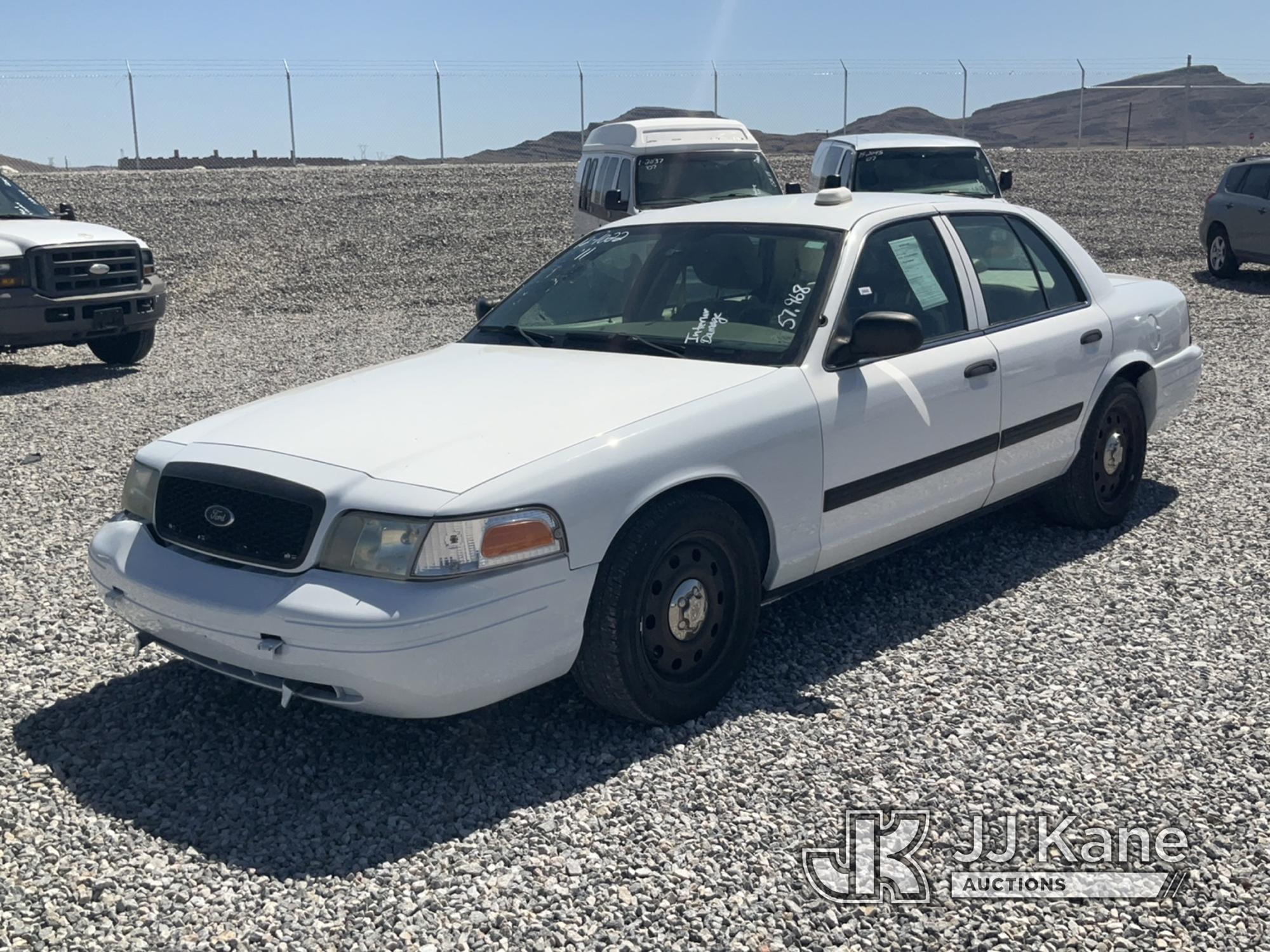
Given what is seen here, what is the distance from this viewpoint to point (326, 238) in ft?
66.6

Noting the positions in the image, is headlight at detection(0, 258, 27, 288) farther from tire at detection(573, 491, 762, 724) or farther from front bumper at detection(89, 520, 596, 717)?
tire at detection(573, 491, 762, 724)

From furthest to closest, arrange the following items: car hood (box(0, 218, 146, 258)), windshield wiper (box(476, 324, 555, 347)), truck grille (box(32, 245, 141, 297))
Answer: truck grille (box(32, 245, 141, 297))
car hood (box(0, 218, 146, 258))
windshield wiper (box(476, 324, 555, 347))

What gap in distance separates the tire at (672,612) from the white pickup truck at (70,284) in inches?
340

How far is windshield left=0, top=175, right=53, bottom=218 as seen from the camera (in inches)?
455

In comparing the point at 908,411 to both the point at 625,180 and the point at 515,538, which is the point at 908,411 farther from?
the point at 625,180

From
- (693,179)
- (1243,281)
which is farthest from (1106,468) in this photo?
(1243,281)

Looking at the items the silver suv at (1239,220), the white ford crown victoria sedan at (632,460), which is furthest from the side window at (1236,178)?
the white ford crown victoria sedan at (632,460)

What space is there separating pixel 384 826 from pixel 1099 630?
2837 mm

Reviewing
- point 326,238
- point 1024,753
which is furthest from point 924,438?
point 326,238

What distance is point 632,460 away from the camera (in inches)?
148

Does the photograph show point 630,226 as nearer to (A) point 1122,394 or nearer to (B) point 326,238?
(A) point 1122,394

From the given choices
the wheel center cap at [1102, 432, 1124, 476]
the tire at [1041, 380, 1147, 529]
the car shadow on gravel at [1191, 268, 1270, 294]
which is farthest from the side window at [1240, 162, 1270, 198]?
the wheel center cap at [1102, 432, 1124, 476]

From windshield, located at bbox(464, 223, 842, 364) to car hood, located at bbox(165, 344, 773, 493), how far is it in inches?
5.7

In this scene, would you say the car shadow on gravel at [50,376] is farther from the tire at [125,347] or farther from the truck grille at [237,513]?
the truck grille at [237,513]
